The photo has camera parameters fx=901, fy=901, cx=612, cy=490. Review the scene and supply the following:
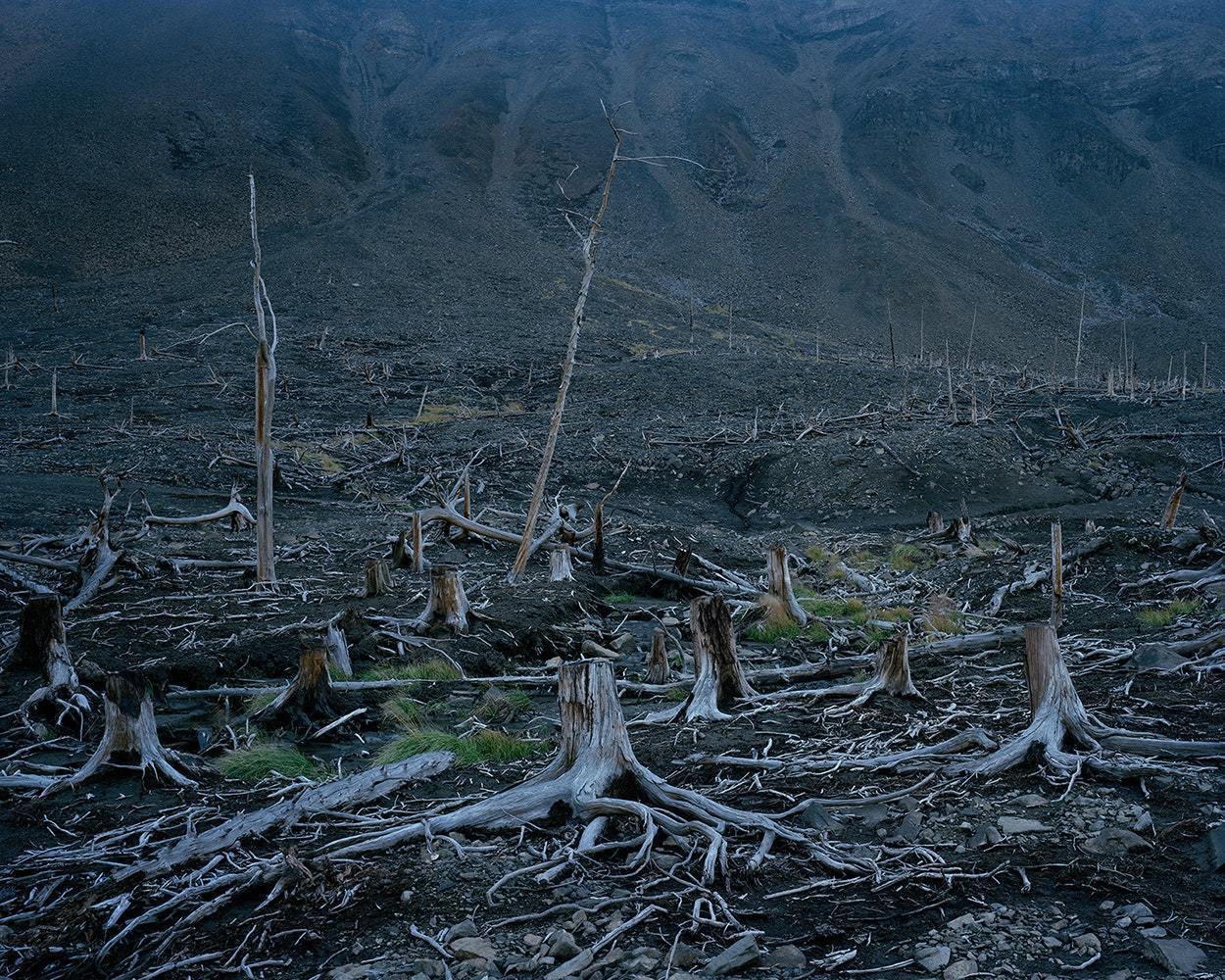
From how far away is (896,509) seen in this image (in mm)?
19500

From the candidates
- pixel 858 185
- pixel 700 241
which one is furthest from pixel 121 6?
pixel 858 185

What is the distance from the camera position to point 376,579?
8.76 meters

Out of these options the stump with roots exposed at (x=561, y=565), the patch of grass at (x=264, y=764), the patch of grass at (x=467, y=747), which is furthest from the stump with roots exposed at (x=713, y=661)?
the stump with roots exposed at (x=561, y=565)

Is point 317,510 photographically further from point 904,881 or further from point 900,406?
point 900,406

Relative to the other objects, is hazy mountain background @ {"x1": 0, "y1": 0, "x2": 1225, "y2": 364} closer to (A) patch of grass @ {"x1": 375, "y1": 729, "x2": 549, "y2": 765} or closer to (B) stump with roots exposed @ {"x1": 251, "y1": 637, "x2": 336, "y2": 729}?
(B) stump with roots exposed @ {"x1": 251, "y1": 637, "x2": 336, "y2": 729}

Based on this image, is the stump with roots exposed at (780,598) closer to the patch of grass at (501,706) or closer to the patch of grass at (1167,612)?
the patch of grass at (1167,612)

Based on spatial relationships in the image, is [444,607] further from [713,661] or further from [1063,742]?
[1063,742]

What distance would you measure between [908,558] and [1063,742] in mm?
9868

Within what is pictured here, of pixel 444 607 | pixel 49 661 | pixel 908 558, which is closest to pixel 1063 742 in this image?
pixel 444 607

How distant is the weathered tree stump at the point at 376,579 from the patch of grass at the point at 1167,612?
6798 mm

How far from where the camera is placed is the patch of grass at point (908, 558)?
1292cm

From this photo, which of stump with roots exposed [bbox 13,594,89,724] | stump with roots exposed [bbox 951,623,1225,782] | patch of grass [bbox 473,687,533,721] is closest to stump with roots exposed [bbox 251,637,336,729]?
patch of grass [bbox 473,687,533,721]

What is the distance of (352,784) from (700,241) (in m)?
71.4

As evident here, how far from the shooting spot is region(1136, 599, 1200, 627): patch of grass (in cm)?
739
